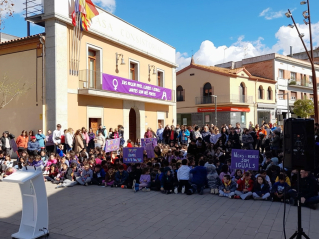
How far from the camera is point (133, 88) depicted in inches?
755

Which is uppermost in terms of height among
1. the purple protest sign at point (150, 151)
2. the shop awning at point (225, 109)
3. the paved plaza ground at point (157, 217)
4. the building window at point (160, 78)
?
the building window at point (160, 78)

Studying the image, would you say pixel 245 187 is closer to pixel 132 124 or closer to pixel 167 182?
pixel 167 182

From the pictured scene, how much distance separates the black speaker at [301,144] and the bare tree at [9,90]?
14001 mm

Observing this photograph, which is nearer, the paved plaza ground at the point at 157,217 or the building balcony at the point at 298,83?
the paved plaza ground at the point at 157,217

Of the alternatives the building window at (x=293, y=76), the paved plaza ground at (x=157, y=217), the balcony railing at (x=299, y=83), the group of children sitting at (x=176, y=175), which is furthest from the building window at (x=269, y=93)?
the paved plaza ground at (x=157, y=217)

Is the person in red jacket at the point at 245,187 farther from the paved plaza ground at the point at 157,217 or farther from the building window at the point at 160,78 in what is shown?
the building window at the point at 160,78

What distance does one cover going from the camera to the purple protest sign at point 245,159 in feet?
30.2

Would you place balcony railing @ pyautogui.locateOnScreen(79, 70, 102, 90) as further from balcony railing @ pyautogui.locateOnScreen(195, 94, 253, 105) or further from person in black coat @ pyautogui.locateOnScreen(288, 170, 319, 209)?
balcony railing @ pyautogui.locateOnScreen(195, 94, 253, 105)

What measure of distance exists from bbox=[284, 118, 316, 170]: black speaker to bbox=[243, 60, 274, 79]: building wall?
121 feet

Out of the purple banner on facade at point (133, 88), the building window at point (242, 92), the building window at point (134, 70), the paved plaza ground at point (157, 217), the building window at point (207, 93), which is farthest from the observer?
the building window at point (207, 93)

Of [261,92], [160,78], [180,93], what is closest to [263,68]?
[261,92]

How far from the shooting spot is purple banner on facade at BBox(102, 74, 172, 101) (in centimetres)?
1708

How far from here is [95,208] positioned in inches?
299

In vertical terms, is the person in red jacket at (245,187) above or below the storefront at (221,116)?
below
